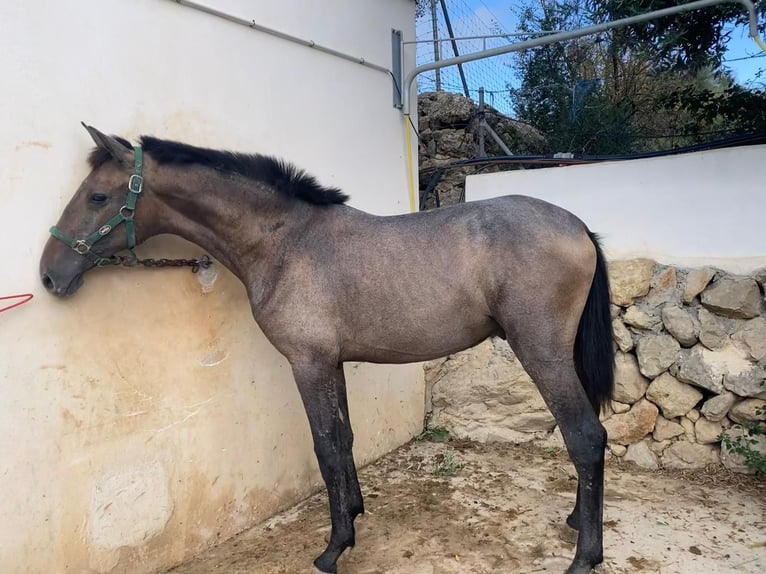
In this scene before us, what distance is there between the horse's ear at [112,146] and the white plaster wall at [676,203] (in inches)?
114

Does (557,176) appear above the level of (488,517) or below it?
above

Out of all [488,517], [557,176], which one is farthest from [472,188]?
[488,517]

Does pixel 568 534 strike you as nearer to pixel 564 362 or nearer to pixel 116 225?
pixel 564 362

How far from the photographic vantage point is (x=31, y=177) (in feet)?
6.84

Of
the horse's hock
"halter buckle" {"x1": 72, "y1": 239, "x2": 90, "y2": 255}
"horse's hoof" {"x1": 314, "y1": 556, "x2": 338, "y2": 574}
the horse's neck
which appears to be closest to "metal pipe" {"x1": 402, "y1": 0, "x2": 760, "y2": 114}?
the horse's hock

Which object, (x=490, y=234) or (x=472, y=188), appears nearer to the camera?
(x=490, y=234)

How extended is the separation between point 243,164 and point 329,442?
1.34 meters

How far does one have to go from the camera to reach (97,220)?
7.12ft

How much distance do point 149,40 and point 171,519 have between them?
227cm

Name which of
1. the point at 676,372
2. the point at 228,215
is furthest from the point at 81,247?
the point at 676,372

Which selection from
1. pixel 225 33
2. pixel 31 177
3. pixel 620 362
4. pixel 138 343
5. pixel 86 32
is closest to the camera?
pixel 31 177

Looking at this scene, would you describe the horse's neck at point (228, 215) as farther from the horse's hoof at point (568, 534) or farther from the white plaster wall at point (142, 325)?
the horse's hoof at point (568, 534)

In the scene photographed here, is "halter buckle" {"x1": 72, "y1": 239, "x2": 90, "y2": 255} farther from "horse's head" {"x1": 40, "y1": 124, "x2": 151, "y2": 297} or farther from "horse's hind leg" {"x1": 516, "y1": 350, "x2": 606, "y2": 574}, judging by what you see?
"horse's hind leg" {"x1": 516, "y1": 350, "x2": 606, "y2": 574}

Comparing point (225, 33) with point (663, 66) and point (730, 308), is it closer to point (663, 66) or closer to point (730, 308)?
point (730, 308)
